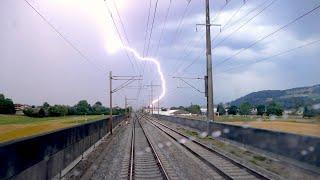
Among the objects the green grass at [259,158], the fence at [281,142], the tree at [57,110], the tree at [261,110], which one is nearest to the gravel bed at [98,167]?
the green grass at [259,158]

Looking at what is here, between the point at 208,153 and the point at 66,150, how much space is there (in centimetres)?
1015

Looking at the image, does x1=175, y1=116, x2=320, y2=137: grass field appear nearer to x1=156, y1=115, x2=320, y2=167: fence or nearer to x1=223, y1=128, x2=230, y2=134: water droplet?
x1=223, y1=128, x2=230, y2=134: water droplet

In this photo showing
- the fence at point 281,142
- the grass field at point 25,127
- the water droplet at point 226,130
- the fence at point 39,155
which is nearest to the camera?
the fence at point 39,155

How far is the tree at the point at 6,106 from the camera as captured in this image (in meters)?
125

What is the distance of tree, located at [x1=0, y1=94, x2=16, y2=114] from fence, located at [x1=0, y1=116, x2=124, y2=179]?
362 ft

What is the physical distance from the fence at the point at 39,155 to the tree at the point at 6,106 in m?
110

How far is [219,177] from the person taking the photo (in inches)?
658

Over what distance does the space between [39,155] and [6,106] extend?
394 feet

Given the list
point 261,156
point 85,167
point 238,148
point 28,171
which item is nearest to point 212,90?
point 238,148

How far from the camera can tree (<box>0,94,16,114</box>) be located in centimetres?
12496

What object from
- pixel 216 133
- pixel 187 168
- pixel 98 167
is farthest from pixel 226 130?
pixel 98 167

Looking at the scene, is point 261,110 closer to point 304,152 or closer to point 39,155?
point 304,152

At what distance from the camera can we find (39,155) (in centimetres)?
1380

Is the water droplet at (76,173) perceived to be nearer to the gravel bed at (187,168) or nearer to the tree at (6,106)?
the gravel bed at (187,168)
